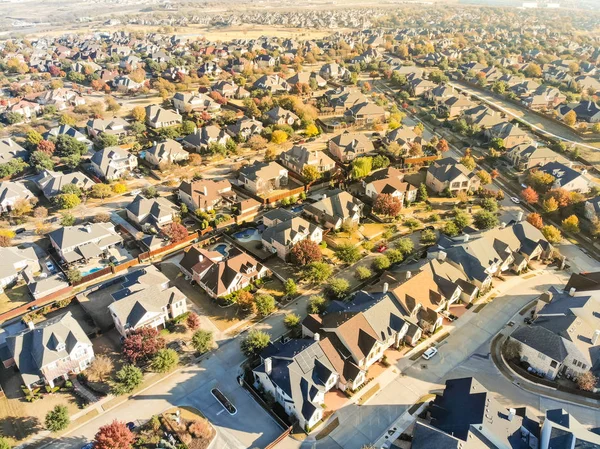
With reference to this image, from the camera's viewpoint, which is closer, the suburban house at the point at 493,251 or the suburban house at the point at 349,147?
the suburban house at the point at 493,251

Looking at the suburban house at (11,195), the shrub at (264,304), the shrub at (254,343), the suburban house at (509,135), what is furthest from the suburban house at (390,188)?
the suburban house at (11,195)

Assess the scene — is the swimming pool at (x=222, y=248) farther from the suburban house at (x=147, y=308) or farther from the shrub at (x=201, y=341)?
the shrub at (x=201, y=341)

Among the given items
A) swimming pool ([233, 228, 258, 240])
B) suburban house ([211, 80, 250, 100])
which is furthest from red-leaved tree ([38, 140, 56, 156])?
suburban house ([211, 80, 250, 100])

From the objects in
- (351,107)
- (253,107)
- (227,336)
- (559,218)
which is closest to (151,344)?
(227,336)

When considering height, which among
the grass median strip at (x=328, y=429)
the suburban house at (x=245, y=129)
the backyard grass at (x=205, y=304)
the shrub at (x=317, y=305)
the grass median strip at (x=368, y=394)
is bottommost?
the grass median strip at (x=328, y=429)

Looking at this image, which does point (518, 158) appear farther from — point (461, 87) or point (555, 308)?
point (461, 87)

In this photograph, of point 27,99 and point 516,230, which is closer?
point 516,230
